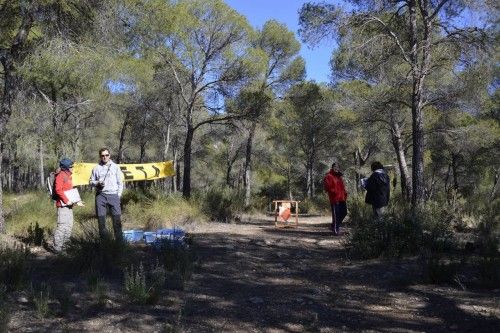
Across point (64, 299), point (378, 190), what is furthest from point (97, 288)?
point (378, 190)

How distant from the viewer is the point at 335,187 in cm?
1055

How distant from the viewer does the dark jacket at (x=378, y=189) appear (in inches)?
368

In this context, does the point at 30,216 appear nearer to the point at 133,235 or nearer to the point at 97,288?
the point at 133,235

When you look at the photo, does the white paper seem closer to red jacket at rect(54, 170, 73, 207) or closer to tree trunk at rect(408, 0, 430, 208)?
red jacket at rect(54, 170, 73, 207)

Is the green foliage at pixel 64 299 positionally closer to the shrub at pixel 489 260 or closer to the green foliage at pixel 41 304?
the green foliage at pixel 41 304

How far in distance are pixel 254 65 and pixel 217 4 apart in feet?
7.46

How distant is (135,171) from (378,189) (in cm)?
776

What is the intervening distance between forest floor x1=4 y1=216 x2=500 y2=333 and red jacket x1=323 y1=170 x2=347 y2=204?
337cm

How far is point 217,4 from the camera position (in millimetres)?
16281

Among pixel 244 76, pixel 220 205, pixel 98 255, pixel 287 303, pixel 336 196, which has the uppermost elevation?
pixel 244 76

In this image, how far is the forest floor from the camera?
4348 mm

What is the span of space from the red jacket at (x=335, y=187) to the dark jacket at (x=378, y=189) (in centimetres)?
112

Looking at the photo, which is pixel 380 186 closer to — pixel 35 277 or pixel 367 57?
pixel 367 57

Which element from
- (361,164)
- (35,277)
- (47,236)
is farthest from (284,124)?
(35,277)
